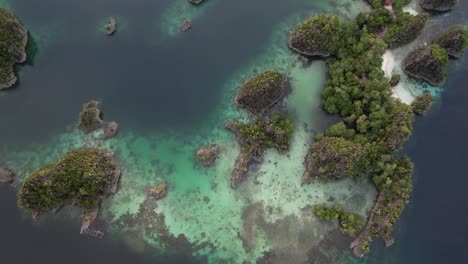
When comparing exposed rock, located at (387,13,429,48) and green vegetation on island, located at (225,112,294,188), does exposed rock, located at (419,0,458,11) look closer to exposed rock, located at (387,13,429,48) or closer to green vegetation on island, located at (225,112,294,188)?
exposed rock, located at (387,13,429,48)

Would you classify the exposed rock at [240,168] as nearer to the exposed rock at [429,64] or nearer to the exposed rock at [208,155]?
the exposed rock at [208,155]

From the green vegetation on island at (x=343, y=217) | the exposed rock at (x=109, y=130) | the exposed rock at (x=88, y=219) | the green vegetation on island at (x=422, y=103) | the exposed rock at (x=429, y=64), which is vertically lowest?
the exposed rock at (x=88, y=219)

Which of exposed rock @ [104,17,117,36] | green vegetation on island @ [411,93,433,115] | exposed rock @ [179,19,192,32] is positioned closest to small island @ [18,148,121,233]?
exposed rock @ [104,17,117,36]

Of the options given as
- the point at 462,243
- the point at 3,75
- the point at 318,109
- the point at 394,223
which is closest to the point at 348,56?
the point at 318,109

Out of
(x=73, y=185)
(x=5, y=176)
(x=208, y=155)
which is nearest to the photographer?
(x=73, y=185)

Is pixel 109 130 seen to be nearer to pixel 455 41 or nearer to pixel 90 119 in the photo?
pixel 90 119

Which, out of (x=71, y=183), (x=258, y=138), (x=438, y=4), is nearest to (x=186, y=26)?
(x=258, y=138)

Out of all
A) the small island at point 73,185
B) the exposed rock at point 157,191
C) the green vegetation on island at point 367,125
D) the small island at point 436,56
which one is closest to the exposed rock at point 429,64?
the small island at point 436,56
